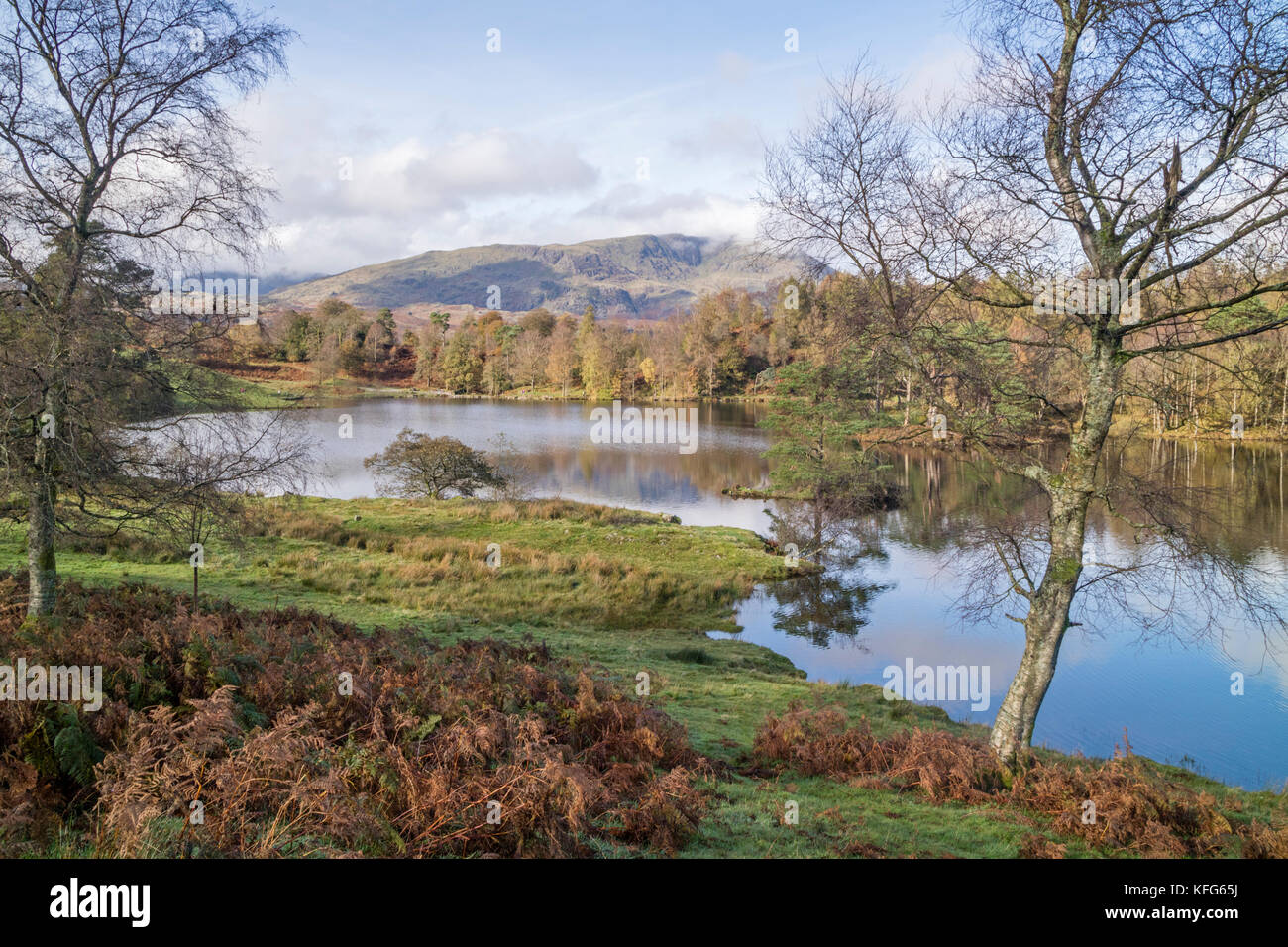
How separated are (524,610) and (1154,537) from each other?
43.0 feet

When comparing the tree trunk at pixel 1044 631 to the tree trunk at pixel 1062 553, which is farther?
the tree trunk at pixel 1044 631

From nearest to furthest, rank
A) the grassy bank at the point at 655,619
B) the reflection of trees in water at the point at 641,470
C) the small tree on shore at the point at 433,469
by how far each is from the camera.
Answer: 1. the grassy bank at the point at 655,619
2. the small tree on shore at the point at 433,469
3. the reflection of trees in water at the point at 641,470

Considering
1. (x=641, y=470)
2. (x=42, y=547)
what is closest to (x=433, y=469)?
(x=641, y=470)

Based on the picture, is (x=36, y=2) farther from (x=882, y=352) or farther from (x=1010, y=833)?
(x=1010, y=833)

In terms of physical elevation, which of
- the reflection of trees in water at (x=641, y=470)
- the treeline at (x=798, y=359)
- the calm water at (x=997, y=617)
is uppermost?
the treeline at (x=798, y=359)

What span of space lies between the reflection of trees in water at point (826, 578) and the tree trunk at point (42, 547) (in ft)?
50.1

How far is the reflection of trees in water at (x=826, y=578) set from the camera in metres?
19.1

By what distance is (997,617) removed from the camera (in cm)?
1862

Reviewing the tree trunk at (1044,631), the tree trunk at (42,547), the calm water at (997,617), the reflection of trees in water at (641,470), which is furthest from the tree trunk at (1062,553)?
the reflection of trees in water at (641,470)

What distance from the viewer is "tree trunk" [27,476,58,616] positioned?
307 inches

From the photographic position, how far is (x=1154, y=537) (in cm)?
775

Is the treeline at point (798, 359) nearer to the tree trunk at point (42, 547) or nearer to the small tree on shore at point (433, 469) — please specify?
the tree trunk at point (42, 547)

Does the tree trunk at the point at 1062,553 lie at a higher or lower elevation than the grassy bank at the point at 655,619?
higher

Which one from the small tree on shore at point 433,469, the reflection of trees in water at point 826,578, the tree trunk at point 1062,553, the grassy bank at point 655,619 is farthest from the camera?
the small tree on shore at point 433,469
